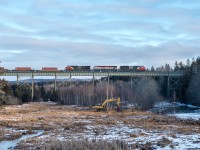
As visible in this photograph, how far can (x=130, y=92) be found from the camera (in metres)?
101

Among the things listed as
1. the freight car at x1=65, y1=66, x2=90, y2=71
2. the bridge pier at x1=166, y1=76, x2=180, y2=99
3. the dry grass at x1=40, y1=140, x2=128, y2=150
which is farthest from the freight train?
the dry grass at x1=40, y1=140, x2=128, y2=150

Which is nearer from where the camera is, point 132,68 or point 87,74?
point 87,74

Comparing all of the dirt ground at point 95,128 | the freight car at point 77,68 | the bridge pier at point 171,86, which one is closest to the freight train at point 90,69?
the freight car at point 77,68

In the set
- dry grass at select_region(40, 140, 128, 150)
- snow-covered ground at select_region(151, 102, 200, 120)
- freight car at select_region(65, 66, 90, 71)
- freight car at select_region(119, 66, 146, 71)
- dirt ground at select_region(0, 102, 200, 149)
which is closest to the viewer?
dry grass at select_region(40, 140, 128, 150)


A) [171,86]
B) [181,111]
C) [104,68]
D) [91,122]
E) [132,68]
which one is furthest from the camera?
[104,68]

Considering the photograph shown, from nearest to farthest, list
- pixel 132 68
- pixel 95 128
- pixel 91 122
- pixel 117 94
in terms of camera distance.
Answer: pixel 95 128
pixel 91 122
pixel 117 94
pixel 132 68

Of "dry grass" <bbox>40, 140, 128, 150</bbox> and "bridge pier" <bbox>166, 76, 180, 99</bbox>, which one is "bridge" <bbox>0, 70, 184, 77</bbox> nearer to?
"bridge pier" <bbox>166, 76, 180, 99</bbox>

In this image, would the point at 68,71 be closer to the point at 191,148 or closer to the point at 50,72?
the point at 50,72

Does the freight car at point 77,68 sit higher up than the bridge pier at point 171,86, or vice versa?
the freight car at point 77,68

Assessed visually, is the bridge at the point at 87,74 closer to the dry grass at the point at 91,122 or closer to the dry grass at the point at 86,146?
the dry grass at the point at 91,122

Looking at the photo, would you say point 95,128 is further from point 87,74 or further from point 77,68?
point 77,68

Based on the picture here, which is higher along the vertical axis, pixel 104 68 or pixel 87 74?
pixel 104 68

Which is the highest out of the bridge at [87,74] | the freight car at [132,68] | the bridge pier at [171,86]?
the freight car at [132,68]

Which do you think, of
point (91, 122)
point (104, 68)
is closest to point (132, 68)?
point (104, 68)
